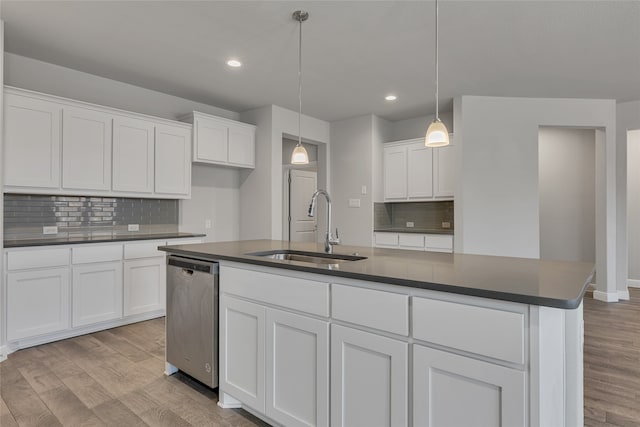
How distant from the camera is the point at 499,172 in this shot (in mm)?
4586

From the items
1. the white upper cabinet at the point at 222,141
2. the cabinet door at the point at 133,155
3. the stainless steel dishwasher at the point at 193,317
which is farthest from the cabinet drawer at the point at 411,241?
the stainless steel dishwasher at the point at 193,317

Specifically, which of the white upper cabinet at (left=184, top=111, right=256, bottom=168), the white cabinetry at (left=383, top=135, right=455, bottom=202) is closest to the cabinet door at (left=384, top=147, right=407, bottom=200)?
the white cabinetry at (left=383, top=135, right=455, bottom=202)

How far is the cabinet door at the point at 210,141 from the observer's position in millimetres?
4461

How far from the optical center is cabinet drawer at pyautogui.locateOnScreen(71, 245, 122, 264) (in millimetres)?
3301

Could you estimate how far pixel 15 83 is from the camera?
3.40 m

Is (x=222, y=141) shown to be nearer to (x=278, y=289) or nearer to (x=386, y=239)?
Result: (x=386, y=239)

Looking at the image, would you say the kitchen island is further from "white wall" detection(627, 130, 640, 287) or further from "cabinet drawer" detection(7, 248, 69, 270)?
"white wall" detection(627, 130, 640, 287)

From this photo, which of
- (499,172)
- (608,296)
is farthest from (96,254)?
(608,296)

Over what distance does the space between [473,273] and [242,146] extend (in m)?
3.97

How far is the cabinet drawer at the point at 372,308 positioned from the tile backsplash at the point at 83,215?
3269mm

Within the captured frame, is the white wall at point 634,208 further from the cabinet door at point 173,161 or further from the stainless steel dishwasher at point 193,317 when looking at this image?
the cabinet door at point 173,161

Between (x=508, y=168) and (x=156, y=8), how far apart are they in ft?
13.5

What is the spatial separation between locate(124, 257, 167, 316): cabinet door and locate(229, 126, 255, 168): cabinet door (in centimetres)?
165

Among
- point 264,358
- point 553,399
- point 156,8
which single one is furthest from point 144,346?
point 553,399
